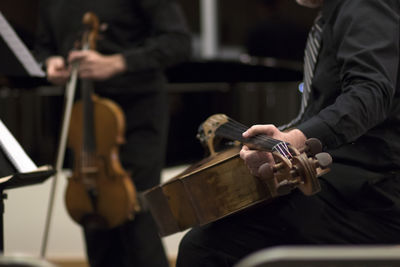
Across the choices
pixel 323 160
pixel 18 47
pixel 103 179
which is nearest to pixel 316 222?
pixel 323 160

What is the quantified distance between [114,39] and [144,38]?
124 mm

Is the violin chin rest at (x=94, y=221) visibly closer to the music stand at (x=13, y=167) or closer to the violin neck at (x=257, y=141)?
the music stand at (x=13, y=167)

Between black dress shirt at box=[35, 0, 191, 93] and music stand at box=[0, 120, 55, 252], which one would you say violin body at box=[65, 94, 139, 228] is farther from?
music stand at box=[0, 120, 55, 252]

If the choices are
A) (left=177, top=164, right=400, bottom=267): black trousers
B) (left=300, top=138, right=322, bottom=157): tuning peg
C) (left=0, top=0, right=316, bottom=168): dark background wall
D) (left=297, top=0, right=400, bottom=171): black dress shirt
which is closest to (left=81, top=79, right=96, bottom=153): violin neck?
(left=0, top=0, right=316, bottom=168): dark background wall

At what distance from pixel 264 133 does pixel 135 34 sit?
52.4 inches

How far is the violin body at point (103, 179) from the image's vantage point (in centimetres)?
227

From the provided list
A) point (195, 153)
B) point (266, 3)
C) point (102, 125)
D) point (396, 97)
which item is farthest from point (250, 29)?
point (396, 97)

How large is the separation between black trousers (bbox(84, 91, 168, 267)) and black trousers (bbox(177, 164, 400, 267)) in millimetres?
950

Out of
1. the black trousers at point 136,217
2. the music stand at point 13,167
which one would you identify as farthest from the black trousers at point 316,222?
the black trousers at point 136,217

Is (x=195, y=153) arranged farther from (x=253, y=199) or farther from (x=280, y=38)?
(x=253, y=199)

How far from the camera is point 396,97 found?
1411mm

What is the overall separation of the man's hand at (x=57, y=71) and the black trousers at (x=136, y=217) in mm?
167

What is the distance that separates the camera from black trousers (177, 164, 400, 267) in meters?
1.41

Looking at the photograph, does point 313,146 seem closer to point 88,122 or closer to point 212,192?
point 212,192
